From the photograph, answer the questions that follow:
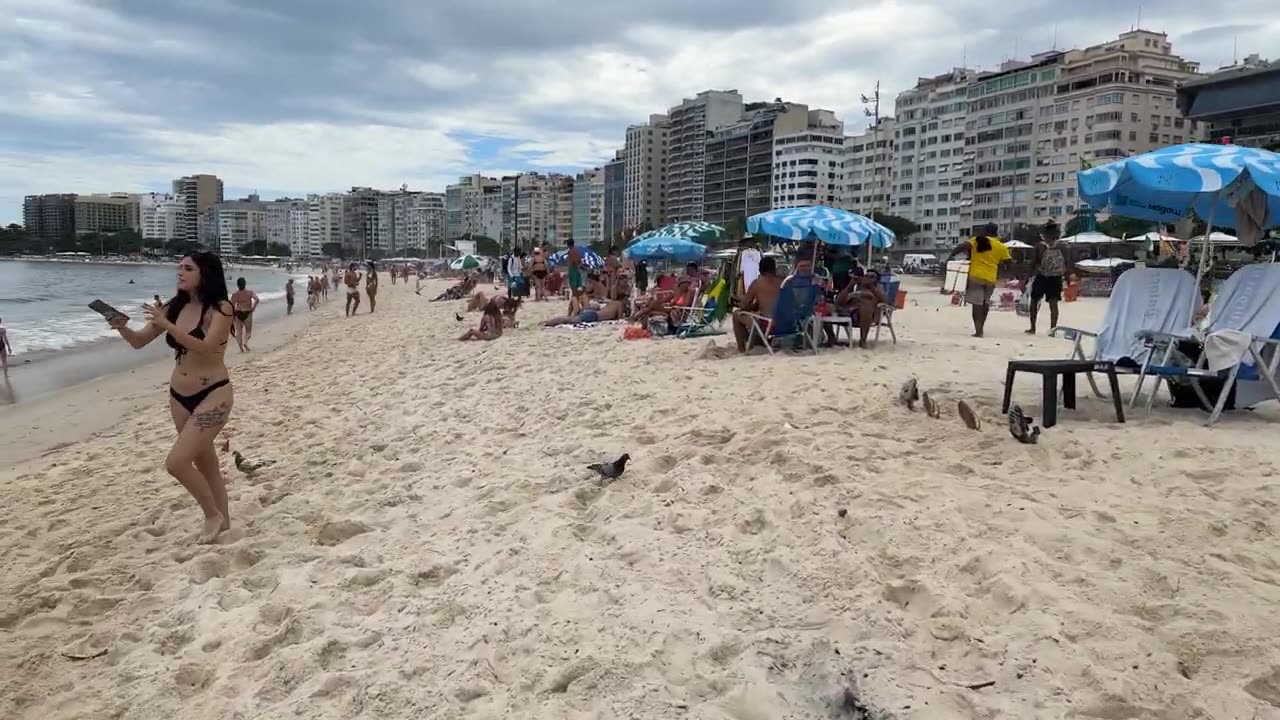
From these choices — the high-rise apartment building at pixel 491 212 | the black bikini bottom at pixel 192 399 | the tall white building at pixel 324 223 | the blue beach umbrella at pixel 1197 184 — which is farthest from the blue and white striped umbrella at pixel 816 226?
the tall white building at pixel 324 223

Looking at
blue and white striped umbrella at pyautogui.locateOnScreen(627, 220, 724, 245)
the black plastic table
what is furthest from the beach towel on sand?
blue and white striped umbrella at pyautogui.locateOnScreen(627, 220, 724, 245)

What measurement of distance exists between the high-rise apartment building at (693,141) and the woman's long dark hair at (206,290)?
381ft

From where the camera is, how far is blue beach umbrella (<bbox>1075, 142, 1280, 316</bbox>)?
442cm

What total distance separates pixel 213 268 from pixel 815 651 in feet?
9.80

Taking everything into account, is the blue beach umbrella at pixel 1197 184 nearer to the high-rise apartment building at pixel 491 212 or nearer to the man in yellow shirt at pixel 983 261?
the man in yellow shirt at pixel 983 261

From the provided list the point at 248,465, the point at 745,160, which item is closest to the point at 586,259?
Answer: the point at 248,465

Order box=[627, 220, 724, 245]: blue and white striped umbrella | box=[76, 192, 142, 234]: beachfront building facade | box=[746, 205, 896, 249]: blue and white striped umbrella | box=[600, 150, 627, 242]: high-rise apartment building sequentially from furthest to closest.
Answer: box=[76, 192, 142, 234]: beachfront building facade < box=[600, 150, 627, 242]: high-rise apartment building < box=[627, 220, 724, 245]: blue and white striped umbrella < box=[746, 205, 896, 249]: blue and white striped umbrella

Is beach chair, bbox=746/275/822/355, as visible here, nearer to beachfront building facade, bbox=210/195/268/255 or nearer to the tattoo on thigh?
the tattoo on thigh

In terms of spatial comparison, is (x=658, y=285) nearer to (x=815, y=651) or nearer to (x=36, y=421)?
(x=36, y=421)

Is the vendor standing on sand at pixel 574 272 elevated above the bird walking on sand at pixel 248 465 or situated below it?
above

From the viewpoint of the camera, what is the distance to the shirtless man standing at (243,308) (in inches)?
440

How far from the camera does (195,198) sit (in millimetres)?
184000

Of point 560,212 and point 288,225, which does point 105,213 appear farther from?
point 560,212

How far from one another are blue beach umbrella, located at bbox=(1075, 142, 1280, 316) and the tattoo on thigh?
4.76 metres
